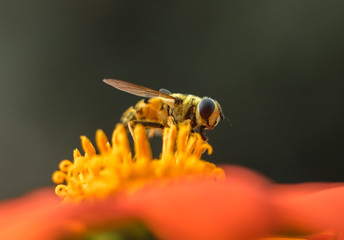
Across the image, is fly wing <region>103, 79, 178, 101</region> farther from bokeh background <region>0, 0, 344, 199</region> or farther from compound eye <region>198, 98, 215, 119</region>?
bokeh background <region>0, 0, 344, 199</region>

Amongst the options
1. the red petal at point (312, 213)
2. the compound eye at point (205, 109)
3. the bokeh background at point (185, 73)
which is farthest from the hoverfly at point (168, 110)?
the bokeh background at point (185, 73)

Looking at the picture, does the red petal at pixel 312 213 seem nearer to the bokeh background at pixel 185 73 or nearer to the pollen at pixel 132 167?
the pollen at pixel 132 167

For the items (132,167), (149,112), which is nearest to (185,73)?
(149,112)

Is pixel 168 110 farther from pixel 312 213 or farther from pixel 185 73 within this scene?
pixel 185 73

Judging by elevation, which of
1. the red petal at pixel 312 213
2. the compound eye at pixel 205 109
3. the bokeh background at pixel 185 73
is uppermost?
the bokeh background at pixel 185 73

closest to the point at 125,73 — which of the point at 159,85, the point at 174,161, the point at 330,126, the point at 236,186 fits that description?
the point at 159,85

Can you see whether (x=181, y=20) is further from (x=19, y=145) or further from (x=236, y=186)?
(x=236, y=186)
